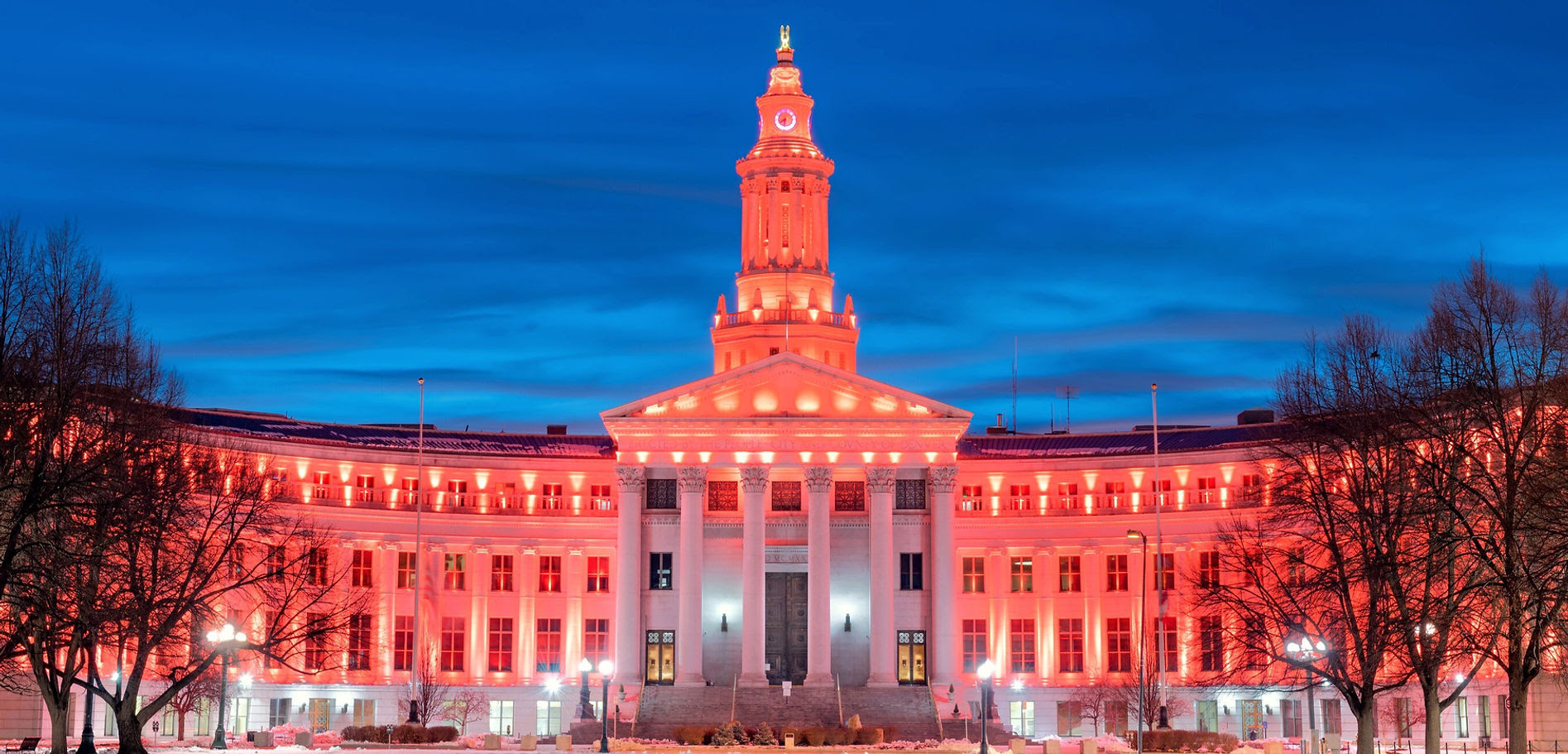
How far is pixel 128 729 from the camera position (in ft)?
226

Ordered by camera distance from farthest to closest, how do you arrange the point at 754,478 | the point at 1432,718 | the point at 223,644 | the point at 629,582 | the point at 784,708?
1. the point at 754,478
2. the point at 629,582
3. the point at 784,708
4. the point at 223,644
5. the point at 1432,718

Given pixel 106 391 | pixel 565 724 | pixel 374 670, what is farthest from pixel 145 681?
pixel 106 391

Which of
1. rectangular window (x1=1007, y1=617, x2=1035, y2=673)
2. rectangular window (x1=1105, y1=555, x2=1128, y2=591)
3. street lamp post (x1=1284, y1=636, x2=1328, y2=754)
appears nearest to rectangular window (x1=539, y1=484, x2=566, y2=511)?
rectangular window (x1=1007, y1=617, x2=1035, y2=673)

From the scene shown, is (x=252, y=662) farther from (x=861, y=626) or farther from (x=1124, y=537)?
(x=1124, y=537)

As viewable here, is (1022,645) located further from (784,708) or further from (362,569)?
(362,569)

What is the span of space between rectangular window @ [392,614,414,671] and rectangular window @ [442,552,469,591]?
3.13 m

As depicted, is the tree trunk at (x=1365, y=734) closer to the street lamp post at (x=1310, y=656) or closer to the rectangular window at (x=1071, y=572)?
the street lamp post at (x=1310, y=656)

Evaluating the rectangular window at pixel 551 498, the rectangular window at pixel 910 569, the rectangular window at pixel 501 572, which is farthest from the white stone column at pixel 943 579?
the rectangular window at pixel 501 572

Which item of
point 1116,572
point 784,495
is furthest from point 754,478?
point 1116,572

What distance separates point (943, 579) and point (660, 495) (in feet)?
56.7

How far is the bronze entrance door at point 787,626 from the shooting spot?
115m

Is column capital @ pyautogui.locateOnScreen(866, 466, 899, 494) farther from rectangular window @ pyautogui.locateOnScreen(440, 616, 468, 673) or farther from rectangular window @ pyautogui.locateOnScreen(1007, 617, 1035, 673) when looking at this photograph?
rectangular window @ pyautogui.locateOnScreen(440, 616, 468, 673)

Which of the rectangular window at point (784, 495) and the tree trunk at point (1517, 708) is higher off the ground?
the rectangular window at point (784, 495)

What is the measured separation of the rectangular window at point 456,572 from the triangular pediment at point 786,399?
1359 centimetres
